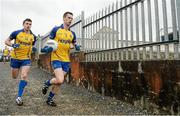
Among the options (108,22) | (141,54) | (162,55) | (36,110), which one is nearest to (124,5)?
(108,22)

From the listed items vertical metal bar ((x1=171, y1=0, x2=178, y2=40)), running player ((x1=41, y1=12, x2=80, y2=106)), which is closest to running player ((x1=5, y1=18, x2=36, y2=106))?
running player ((x1=41, y1=12, x2=80, y2=106))

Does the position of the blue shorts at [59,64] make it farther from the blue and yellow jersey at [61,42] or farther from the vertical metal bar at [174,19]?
the vertical metal bar at [174,19]

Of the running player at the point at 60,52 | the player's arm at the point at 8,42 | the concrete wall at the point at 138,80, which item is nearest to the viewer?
the concrete wall at the point at 138,80

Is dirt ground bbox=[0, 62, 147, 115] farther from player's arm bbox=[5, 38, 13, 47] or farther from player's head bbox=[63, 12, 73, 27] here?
player's head bbox=[63, 12, 73, 27]

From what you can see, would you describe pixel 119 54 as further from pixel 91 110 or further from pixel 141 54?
pixel 91 110

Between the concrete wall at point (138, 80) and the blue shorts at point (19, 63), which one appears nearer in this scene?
the concrete wall at point (138, 80)

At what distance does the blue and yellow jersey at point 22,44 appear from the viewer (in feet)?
23.7

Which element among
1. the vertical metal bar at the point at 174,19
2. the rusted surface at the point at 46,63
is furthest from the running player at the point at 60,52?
the rusted surface at the point at 46,63

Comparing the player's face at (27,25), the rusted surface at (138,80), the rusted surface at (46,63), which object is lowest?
the rusted surface at (138,80)

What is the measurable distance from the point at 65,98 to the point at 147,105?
252cm

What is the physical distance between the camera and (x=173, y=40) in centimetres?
534

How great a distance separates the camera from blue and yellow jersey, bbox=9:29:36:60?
284 inches

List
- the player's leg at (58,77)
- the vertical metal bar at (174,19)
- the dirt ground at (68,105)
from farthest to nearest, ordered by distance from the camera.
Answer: the player's leg at (58,77), the dirt ground at (68,105), the vertical metal bar at (174,19)

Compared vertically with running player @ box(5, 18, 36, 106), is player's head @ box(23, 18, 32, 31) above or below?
above
